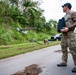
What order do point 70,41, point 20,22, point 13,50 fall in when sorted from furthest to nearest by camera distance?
point 20,22 < point 13,50 < point 70,41

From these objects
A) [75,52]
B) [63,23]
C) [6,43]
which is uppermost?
[63,23]

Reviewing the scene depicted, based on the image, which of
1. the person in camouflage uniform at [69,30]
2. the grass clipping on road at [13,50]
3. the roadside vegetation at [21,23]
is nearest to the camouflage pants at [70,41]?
the person in camouflage uniform at [69,30]

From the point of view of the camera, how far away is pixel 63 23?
6.98m

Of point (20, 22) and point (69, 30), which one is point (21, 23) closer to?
point (20, 22)

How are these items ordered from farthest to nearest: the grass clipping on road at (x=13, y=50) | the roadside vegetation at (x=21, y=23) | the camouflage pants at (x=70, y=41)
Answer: the roadside vegetation at (x=21, y=23) → the grass clipping on road at (x=13, y=50) → the camouflage pants at (x=70, y=41)

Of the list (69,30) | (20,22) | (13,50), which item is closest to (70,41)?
(69,30)

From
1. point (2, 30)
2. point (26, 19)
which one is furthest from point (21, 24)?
point (2, 30)

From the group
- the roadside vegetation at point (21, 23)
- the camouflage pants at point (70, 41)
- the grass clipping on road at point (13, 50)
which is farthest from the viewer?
the roadside vegetation at point (21, 23)

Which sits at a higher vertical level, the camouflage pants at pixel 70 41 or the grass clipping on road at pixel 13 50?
the camouflage pants at pixel 70 41

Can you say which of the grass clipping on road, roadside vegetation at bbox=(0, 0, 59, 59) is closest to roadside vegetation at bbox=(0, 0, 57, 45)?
roadside vegetation at bbox=(0, 0, 59, 59)

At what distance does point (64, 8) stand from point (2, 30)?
1820 centimetres

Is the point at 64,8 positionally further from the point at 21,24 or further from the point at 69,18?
the point at 21,24

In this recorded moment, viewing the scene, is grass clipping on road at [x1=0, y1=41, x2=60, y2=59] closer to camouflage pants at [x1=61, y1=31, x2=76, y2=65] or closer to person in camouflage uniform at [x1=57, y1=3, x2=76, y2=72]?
camouflage pants at [x1=61, y1=31, x2=76, y2=65]

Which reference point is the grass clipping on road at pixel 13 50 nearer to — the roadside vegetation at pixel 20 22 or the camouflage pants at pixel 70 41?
the roadside vegetation at pixel 20 22
